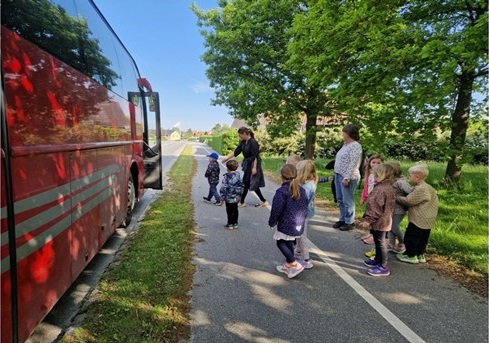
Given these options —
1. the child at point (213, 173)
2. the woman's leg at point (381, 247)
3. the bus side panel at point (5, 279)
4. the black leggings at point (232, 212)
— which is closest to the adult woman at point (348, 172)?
the woman's leg at point (381, 247)

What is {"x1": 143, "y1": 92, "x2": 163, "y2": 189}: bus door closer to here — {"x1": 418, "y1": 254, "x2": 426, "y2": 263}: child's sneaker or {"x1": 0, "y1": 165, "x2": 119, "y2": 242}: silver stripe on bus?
{"x1": 0, "y1": 165, "x2": 119, "y2": 242}: silver stripe on bus

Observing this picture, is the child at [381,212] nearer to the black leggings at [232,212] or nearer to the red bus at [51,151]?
the black leggings at [232,212]

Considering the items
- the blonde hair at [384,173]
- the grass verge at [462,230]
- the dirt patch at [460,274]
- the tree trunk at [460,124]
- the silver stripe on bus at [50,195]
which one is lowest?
the dirt patch at [460,274]

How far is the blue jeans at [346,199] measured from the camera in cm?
609

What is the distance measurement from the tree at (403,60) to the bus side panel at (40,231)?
6.57 metres

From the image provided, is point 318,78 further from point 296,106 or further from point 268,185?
point 296,106

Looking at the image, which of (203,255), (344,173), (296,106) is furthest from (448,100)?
(296,106)

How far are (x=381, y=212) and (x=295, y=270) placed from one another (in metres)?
1.34

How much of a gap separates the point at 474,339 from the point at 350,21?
6703 millimetres

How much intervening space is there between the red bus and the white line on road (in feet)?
10.1

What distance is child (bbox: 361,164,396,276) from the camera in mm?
4250

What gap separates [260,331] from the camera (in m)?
3.00

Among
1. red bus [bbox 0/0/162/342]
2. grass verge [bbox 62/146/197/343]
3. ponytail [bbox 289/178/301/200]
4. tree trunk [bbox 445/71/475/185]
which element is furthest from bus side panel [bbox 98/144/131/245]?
tree trunk [bbox 445/71/475/185]

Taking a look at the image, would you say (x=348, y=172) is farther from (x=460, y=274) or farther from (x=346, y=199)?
(x=460, y=274)
